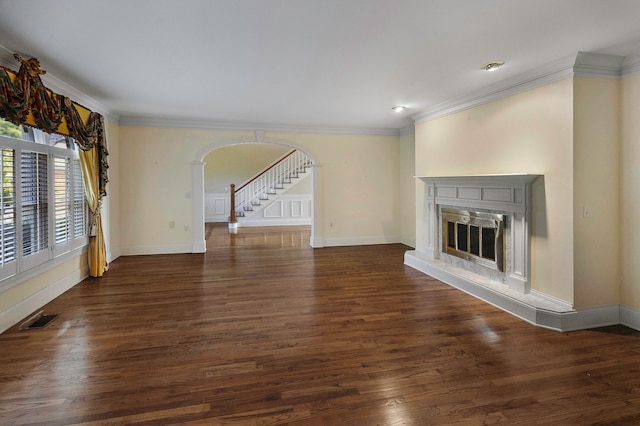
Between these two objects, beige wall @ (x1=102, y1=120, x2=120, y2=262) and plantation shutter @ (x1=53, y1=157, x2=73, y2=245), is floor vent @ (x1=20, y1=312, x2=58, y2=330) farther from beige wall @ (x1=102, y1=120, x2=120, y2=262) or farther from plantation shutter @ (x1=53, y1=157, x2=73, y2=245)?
beige wall @ (x1=102, y1=120, x2=120, y2=262)

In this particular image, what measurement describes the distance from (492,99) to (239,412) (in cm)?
455

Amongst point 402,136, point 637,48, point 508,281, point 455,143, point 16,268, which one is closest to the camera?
point 637,48

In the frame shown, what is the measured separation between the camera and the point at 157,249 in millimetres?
6750

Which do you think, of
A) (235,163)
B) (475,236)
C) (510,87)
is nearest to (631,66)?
(510,87)

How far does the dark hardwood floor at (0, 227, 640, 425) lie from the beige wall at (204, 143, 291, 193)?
7.96 metres

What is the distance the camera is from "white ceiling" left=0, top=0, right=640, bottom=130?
2449 mm

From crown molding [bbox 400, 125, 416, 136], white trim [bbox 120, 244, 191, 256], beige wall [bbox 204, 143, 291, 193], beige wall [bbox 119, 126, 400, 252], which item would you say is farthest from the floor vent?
beige wall [bbox 204, 143, 291, 193]

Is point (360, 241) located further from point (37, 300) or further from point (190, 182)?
point (37, 300)

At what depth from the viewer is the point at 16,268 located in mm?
3398

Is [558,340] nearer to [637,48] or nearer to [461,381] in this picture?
[461,381]

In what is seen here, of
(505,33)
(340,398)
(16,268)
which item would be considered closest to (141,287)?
(16,268)

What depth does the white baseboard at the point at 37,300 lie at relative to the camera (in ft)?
10.7

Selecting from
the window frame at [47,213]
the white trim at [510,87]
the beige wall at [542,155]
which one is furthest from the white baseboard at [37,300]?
the white trim at [510,87]

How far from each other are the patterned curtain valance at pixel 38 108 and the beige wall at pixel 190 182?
176cm
